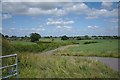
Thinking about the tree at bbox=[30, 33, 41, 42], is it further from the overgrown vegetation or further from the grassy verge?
the grassy verge

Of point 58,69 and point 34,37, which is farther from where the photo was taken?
point 34,37

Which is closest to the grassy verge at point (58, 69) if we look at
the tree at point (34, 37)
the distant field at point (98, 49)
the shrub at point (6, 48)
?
the shrub at point (6, 48)

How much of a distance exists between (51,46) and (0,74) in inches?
439

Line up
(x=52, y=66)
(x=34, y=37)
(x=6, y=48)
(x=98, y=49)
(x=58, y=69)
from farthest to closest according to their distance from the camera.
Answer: (x=98, y=49) → (x=34, y=37) → (x=6, y=48) → (x=52, y=66) → (x=58, y=69)

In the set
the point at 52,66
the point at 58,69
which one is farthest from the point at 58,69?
the point at 52,66

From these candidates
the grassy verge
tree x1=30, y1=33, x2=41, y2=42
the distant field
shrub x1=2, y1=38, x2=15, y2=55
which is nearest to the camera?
the grassy verge

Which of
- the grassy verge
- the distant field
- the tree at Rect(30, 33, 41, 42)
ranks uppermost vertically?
the tree at Rect(30, 33, 41, 42)

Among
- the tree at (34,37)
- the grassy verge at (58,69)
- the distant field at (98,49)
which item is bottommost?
the grassy verge at (58,69)

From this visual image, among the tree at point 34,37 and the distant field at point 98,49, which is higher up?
the tree at point 34,37

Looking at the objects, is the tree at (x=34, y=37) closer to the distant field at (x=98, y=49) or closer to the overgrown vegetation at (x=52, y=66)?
the overgrown vegetation at (x=52, y=66)

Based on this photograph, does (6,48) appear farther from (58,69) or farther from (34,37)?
(34,37)

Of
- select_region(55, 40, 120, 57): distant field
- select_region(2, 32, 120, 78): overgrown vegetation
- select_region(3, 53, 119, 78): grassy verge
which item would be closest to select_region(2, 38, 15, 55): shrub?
select_region(2, 32, 120, 78): overgrown vegetation

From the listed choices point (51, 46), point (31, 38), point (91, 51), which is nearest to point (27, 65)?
point (31, 38)

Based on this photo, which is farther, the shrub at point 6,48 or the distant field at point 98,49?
the distant field at point 98,49
